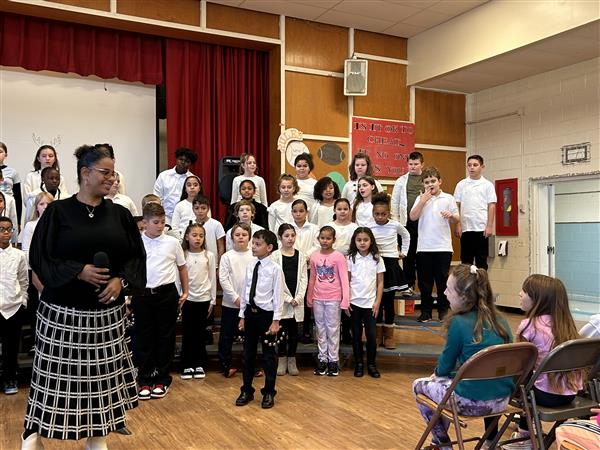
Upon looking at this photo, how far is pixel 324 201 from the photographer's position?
5.07m

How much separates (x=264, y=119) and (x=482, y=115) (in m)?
3.29

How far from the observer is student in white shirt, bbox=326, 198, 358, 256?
4652 mm

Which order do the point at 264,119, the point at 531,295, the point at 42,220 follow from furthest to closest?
1. the point at 264,119
2. the point at 531,295
3. the point at 42,220

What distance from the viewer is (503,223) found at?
25.4 ft

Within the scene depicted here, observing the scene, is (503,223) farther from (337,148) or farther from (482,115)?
(337,148)

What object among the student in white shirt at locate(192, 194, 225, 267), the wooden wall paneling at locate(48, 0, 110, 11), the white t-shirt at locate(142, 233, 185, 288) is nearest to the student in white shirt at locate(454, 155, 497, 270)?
the student in white shirt at locate(192, 194, 225, 267)

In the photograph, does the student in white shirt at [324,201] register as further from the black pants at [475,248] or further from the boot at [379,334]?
the black pants at [475,248]

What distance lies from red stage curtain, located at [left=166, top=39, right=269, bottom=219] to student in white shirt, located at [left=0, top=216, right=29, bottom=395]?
113 inches

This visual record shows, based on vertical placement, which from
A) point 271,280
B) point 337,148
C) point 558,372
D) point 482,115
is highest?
point 482,115

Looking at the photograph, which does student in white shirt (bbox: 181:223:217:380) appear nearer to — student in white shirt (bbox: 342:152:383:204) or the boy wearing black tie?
the boy wearing black tie

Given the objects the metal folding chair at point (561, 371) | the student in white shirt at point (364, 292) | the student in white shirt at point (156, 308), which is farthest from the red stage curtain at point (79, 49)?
the metal folding chair at point (561, 371)

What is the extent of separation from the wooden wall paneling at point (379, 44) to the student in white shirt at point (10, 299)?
511cm

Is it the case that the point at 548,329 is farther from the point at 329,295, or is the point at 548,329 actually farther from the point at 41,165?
the point at 41,165

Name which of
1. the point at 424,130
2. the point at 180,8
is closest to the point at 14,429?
the point at 180,8
